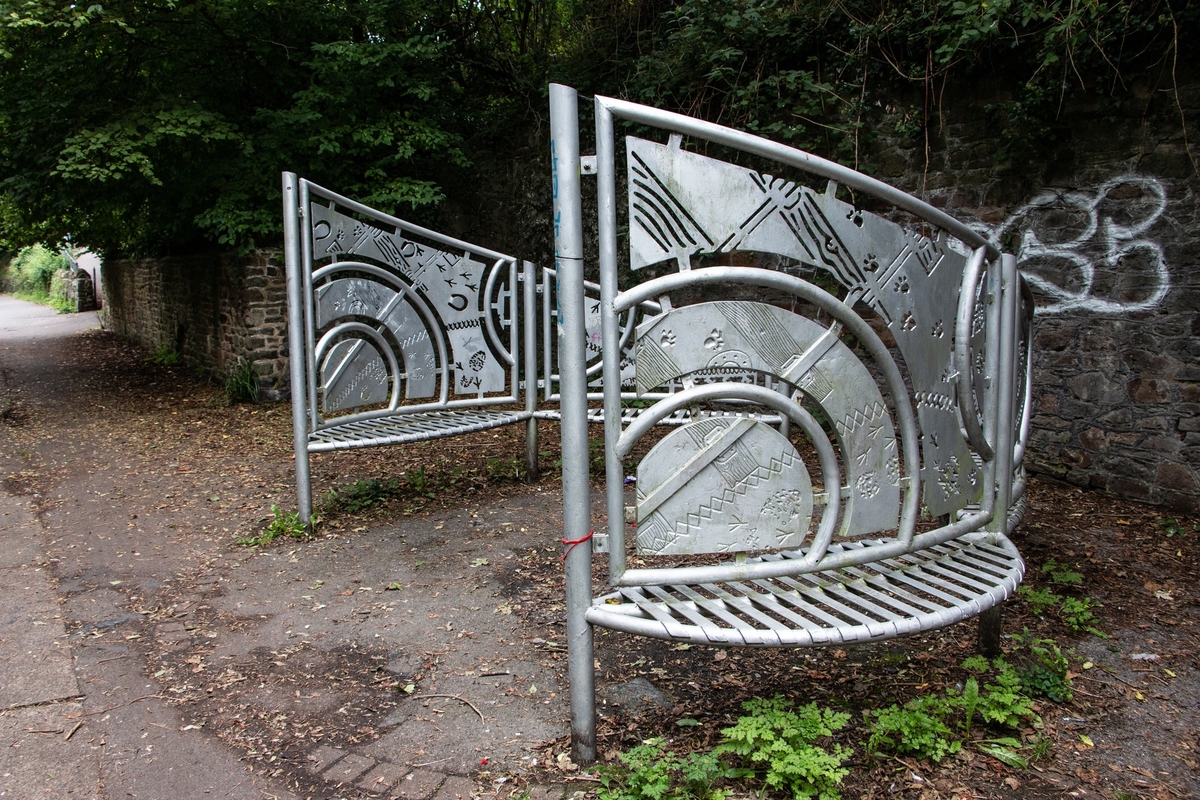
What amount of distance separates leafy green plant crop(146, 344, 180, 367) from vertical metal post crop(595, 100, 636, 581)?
10.6m

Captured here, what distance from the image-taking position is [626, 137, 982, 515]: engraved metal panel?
2.06m

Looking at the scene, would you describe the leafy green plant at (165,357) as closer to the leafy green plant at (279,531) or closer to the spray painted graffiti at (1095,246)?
the leafy green plant at (279,531)

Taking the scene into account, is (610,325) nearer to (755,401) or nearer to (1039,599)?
(755,401)

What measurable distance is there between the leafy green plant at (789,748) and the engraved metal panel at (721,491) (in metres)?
0.48

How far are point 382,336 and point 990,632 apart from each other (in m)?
3.63

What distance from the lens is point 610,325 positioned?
2.06m

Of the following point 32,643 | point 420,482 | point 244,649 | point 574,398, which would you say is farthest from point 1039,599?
point 32,643

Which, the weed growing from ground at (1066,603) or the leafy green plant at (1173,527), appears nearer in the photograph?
the weed growing from ground at (1066,603)

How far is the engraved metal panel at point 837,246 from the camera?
206cm

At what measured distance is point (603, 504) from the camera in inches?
189

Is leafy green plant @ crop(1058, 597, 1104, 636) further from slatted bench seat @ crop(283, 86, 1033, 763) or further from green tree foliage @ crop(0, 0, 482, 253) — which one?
green tree foliage @ crop(0, 0, 482, 253)

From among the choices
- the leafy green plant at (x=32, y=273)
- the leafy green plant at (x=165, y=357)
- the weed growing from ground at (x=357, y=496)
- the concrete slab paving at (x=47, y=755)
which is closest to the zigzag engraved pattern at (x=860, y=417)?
the concrete slab paving at (x=47, y=755)

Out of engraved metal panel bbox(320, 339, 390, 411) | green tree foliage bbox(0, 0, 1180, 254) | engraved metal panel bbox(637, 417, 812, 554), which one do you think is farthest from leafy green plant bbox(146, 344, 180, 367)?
engraved metal panel bbox(637, 417, 812, 554)

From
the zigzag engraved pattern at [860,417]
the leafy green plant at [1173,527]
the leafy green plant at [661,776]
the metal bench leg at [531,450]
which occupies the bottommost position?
the leafy green plant at [661,776]
